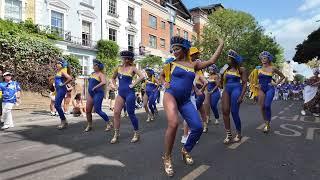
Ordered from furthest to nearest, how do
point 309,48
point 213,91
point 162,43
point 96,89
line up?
point 162,43
point 309,48
point 213,91
point 96,89

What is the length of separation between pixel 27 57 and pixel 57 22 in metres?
9.97

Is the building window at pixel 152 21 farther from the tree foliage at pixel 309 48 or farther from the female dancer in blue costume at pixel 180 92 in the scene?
the female dancer in blue costume at pixel 180 92

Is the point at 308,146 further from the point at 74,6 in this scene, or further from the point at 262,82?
the point at 74,6

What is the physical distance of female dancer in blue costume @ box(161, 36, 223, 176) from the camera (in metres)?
5.45

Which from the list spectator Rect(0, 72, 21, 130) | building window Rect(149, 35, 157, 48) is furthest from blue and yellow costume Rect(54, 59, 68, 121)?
building window Rect(149, 35, 157, 48)

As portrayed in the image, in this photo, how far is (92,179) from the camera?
5059 mm

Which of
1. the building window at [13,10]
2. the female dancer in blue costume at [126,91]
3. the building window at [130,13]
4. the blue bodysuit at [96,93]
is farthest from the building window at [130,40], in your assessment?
the female dancer in blue costume at [126,91]

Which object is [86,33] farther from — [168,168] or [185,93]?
[168,168]

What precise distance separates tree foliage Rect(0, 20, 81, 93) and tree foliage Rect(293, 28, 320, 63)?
1175 inches

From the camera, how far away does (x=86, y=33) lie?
107 ft

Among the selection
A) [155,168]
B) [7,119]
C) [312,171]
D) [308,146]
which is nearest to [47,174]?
[155,168]

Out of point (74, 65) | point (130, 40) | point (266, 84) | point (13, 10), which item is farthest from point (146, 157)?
point (130, 40)

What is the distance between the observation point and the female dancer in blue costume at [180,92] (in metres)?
5.45

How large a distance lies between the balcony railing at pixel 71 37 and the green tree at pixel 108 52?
2.18 ft
